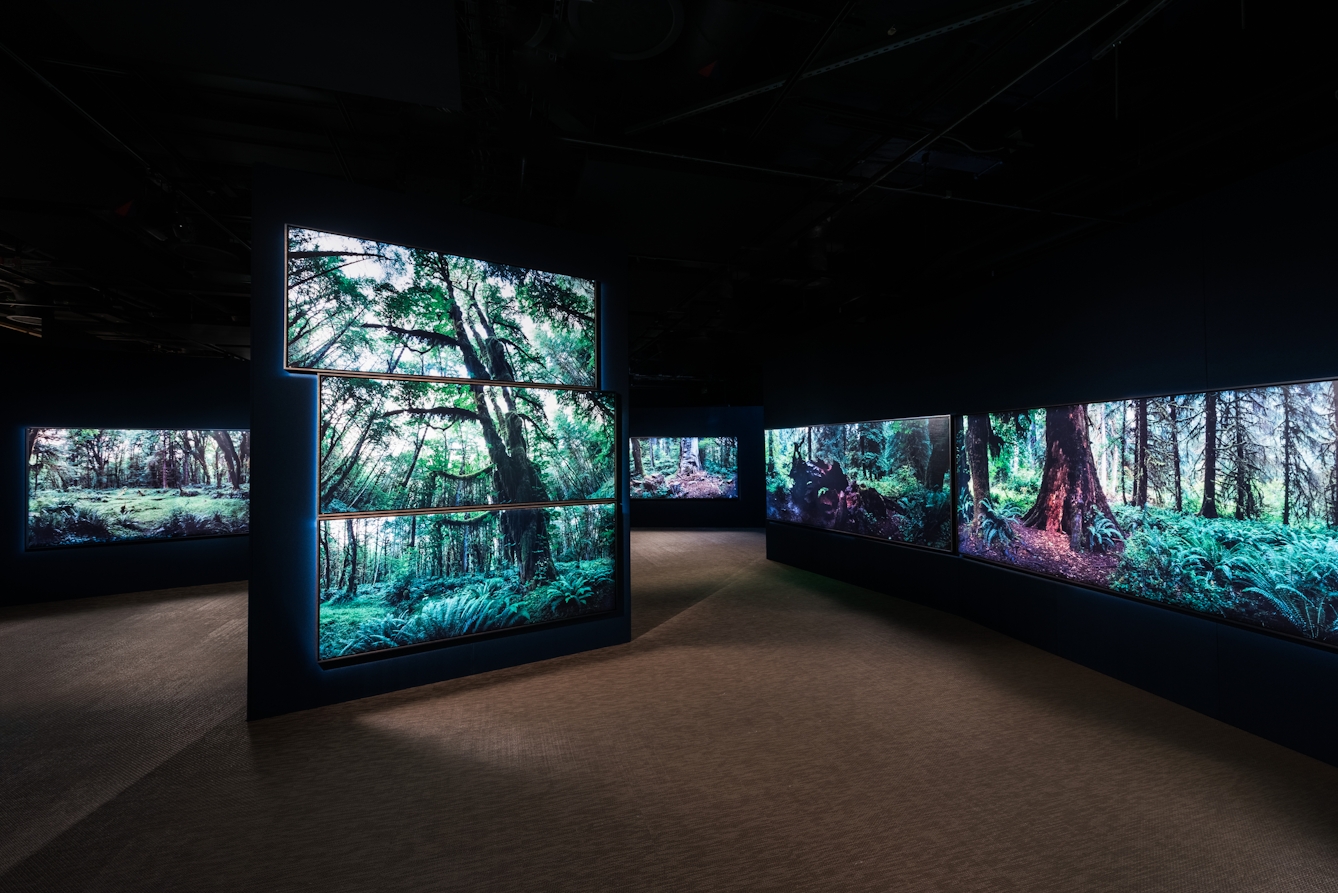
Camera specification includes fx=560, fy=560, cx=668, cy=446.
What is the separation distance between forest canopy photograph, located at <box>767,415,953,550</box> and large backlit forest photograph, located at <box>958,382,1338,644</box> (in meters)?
0.88

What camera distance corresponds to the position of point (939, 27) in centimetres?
337

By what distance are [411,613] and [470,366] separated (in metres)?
2.04

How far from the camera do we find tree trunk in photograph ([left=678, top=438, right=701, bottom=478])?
1436 cm

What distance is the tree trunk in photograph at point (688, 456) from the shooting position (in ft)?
47.1

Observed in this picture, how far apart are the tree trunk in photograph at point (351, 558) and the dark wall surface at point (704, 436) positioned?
34.0 ft

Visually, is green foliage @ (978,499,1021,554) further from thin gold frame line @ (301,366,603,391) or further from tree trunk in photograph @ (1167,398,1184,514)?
thin gold frame line @ (301,366,603,391)

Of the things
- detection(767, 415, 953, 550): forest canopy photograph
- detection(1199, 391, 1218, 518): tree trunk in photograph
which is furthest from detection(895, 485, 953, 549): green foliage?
detection(1199, 391, 1218, 518): tree trunk in photograph

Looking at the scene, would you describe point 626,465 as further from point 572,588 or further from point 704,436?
point 704,436

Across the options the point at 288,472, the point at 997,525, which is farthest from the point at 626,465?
the point at 997,525

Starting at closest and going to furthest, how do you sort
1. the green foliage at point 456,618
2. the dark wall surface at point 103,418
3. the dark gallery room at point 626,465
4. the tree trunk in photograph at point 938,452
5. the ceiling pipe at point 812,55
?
the dark gallery room at point 626,465 → the ceiling pipe at point 812,55 → the green foliage at point 456,618 → the tree trunk in photograph at point 938,452 → the dark wall surface at point 103,418

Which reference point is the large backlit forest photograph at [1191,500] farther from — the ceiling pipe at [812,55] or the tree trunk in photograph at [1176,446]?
the ceiling pipe at [812,55]

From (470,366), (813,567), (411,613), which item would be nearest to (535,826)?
(411,613)

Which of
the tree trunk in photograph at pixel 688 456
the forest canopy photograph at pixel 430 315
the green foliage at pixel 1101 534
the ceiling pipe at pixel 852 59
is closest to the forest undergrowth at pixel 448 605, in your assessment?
the forest canopy photograph at pixel 430 315

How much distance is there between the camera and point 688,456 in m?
14.4
